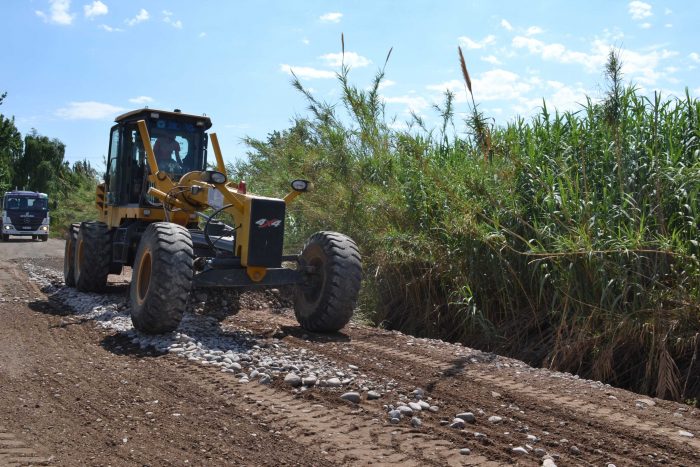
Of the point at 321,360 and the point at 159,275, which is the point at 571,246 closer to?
the point at 321,360

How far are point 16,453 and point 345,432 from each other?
1.75 metres

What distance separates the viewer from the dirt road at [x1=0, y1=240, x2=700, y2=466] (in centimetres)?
353

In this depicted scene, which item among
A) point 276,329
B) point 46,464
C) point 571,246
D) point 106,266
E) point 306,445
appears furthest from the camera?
point 106,266

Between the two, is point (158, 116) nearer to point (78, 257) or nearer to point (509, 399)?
point (78, 257)

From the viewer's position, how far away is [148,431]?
3801 millimetres

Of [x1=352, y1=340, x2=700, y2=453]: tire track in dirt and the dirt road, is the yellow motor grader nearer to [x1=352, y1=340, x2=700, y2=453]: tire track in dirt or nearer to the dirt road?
the dirt road

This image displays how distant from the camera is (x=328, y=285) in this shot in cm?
670

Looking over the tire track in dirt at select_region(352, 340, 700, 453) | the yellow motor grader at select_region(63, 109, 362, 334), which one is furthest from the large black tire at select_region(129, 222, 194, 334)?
the tire track in dirt at select_region(352, 340, 700, 453)

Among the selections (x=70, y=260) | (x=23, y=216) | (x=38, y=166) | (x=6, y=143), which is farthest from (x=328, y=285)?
(x=38, y=166)

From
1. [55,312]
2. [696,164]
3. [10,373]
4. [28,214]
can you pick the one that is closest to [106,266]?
[55,312]

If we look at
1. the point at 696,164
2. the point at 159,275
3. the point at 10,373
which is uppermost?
the point at 696,164

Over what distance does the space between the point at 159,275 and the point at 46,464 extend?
2796 mm

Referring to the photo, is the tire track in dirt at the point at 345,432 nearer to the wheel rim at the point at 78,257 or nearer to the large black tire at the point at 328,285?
the large black tire at the point at 328,285

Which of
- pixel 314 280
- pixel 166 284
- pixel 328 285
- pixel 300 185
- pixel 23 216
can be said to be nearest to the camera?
pixel 166 284
